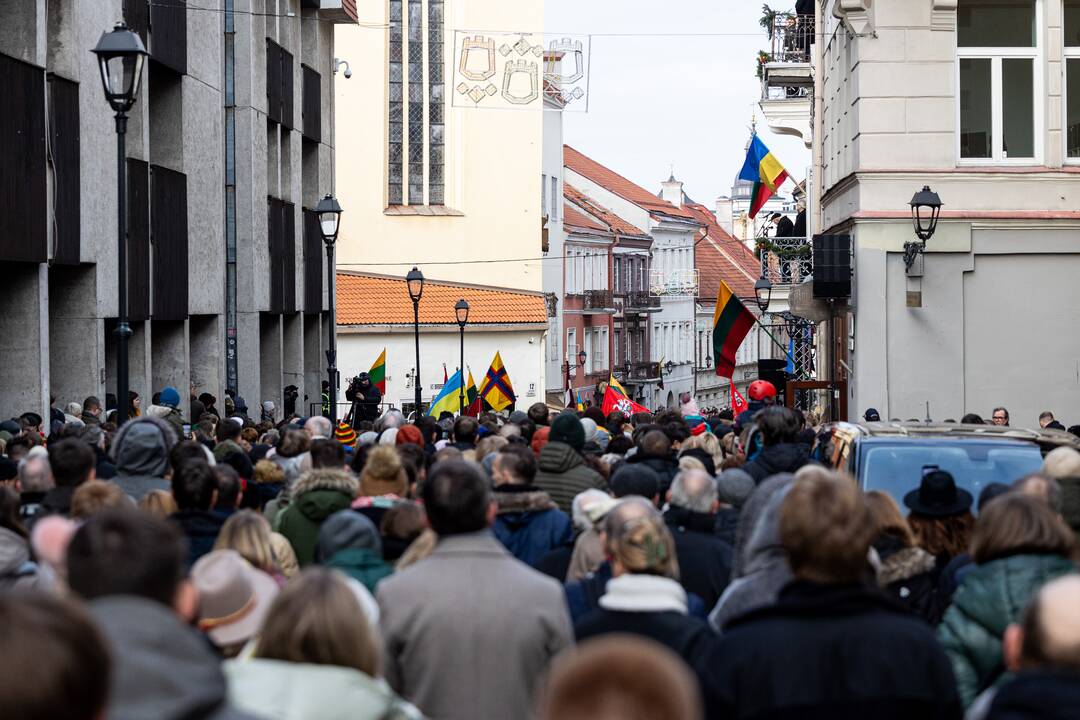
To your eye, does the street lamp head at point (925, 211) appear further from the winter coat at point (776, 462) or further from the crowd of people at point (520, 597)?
the crowd of people at point (520, 597)

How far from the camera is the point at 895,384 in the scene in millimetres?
21531

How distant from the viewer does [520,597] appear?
5.25m

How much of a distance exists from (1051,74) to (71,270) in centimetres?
1327

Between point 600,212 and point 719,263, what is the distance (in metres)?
23.2

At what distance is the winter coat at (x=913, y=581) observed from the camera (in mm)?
6633

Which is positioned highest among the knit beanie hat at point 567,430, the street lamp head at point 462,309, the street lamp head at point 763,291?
the street lamp head at point 763,291

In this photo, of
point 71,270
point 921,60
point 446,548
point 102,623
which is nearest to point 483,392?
point 71,270

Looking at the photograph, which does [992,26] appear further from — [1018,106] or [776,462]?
[776,462]

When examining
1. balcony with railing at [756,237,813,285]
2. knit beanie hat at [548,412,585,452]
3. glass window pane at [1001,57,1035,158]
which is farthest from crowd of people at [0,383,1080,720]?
balcony with railing at [756,237,813,285]

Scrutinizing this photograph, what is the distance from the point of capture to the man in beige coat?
5176 mm

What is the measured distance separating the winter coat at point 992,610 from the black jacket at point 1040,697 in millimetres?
1517

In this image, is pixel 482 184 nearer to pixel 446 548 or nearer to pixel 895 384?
pixel 895 384

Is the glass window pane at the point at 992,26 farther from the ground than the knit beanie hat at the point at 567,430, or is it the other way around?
the glass window pane at the point at 992,26

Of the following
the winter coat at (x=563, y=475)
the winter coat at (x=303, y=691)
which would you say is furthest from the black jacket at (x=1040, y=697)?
the winter coat at (x=563, y=475)
